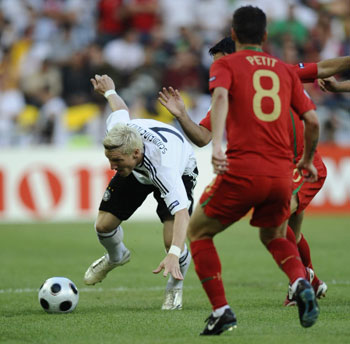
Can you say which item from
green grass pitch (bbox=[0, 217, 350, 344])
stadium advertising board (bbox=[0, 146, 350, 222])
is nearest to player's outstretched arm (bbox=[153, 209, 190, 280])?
green grass pitch (bbox=[0, 217, 350, 344])

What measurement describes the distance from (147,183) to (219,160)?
240cm

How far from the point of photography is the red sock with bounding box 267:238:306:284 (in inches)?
217

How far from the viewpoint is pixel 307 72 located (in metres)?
6.75

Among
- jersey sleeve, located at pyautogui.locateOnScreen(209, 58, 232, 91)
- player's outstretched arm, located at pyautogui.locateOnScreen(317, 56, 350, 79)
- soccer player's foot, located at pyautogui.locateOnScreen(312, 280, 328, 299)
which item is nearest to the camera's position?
jersey sleeve, located at pyautogui.locateOnScreen(209, 58, 232, 91)

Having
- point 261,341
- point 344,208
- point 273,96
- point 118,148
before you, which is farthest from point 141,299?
point 344,208

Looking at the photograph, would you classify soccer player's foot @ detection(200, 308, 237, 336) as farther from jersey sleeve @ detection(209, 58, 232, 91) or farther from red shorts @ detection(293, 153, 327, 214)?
red shorts @ detection(293, 153, 327, 214)

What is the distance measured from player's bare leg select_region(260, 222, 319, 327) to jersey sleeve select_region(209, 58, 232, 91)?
1048 mm

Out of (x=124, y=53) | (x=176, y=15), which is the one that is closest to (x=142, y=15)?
(x=176, y=15)

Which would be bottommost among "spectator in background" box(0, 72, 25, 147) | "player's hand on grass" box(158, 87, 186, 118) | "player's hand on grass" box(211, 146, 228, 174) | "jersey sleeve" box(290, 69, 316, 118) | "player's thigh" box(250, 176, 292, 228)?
"spectator in background" box(0, 72, 25, 147)

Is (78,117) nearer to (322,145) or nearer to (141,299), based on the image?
(322,145)

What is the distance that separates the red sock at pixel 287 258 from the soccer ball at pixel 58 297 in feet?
6.96

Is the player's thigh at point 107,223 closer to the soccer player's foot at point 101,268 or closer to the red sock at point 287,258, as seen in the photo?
the soccer player's foot at point 101,268

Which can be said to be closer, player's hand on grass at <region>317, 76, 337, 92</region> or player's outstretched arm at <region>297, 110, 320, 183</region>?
player's outstretched arm at <region>297, 110, 320, 183</region>

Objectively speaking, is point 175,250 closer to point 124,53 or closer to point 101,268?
point 101,268
